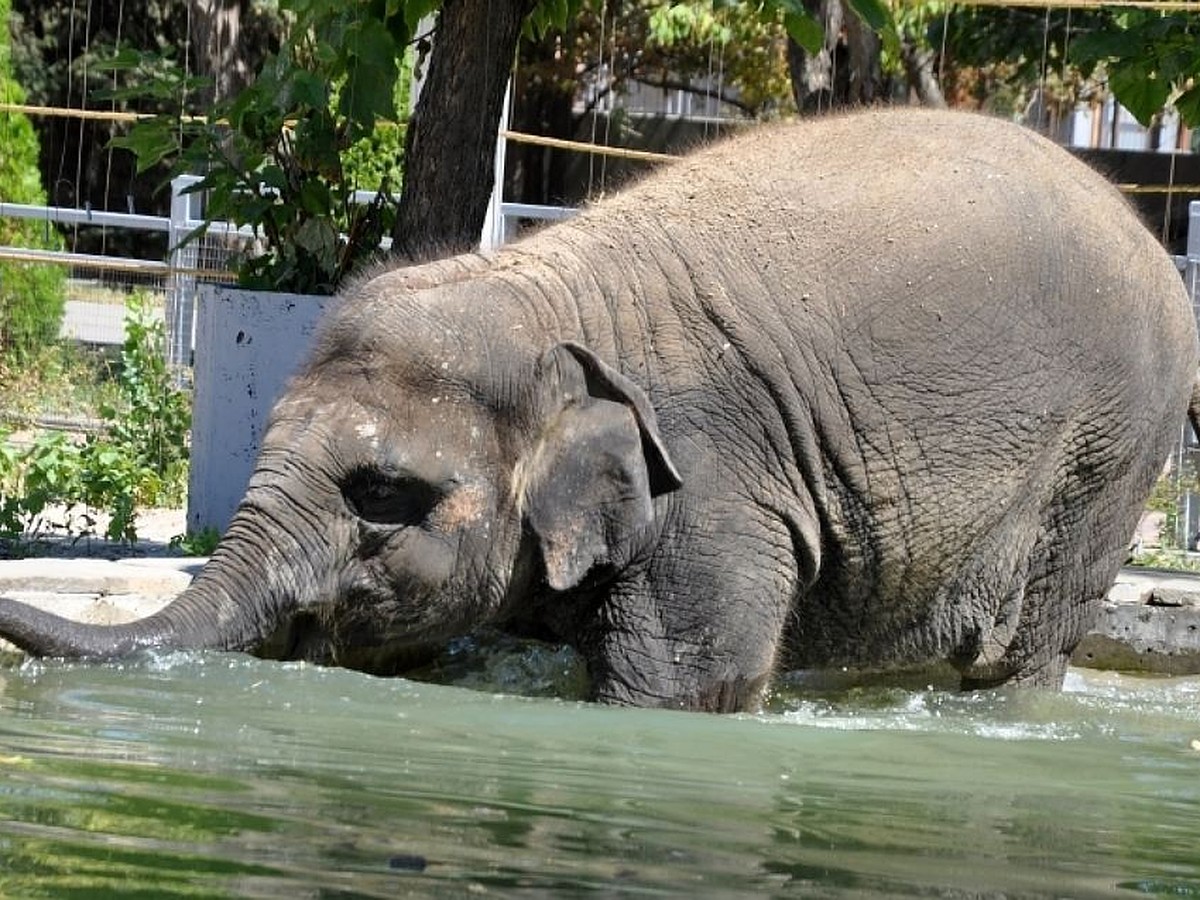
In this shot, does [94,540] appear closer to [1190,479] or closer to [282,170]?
[282,170]

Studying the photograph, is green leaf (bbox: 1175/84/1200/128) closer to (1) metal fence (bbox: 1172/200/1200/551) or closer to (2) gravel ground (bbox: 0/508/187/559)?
(1) metal fence (bbox: 1172/200/1200/551)

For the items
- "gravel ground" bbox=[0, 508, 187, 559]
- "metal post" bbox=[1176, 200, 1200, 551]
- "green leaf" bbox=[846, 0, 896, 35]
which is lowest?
"gravel ground" bbox=[0, 508, 187, 559]

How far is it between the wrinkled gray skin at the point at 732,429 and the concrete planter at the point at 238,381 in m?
2.52

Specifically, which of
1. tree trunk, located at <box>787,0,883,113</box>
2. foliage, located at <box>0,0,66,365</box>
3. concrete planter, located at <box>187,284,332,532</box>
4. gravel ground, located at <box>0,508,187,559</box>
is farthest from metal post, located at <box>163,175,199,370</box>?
concrete planter, located at <box>187,284,332,532</box>

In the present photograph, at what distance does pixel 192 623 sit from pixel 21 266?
13.7m

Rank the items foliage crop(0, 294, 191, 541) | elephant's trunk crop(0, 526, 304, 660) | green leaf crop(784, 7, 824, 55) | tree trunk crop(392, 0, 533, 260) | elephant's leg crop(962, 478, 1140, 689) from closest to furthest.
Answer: elephant's trunk crop(0, 526, 304, 660) → elephant's leg crop(962, 478, 1140, 689) → green leaf crop(784, 7, 824, 55) → tree trunk crop(392, 0, 533, 260) → foliage crop(0, 294, 191, 541)

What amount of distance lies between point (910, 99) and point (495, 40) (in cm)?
1677

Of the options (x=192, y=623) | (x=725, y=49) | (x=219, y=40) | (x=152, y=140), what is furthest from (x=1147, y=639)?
(x=725, y=49)

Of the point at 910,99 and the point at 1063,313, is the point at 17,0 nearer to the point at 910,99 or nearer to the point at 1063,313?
the point at 910,99

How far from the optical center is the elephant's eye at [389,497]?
652 cm

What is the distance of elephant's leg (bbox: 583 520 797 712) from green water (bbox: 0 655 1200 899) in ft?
0.43

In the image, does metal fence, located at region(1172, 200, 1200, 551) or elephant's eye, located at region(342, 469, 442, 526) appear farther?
metal fence, located at region(1172, 200, 1200, 551)

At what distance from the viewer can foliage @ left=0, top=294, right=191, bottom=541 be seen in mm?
10516

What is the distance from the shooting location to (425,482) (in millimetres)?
6535
